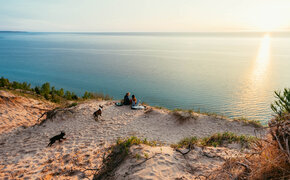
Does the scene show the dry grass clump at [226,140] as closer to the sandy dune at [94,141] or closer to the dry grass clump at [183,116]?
the sandy dune at [94,141]

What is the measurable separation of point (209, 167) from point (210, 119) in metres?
7.30

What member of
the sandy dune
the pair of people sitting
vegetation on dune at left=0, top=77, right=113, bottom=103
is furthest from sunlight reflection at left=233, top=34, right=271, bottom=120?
vegetation on dune at left=0, top=77, right=113, bottom=103

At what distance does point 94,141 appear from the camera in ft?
29.3

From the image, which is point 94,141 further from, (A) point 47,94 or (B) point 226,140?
(A) point 47,94

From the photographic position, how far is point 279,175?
3107mm

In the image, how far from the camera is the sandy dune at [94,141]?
5465 mm

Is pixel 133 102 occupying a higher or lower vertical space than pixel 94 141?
higher

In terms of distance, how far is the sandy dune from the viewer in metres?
5.46

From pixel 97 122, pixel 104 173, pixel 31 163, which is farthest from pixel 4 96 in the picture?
pixel 104 173

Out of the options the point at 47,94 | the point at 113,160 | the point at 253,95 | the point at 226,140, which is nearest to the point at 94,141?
the point at 113,160

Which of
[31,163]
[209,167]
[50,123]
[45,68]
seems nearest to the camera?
[209,167]

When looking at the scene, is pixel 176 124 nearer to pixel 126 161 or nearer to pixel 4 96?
pixel 126 161

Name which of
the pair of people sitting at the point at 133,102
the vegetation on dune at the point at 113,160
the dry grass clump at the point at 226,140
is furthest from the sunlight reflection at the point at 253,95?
the vegetation on dune at the point at 113,160

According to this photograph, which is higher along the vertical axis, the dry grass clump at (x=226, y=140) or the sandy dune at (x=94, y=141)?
the dry grass clump at (x=226, y=140)
